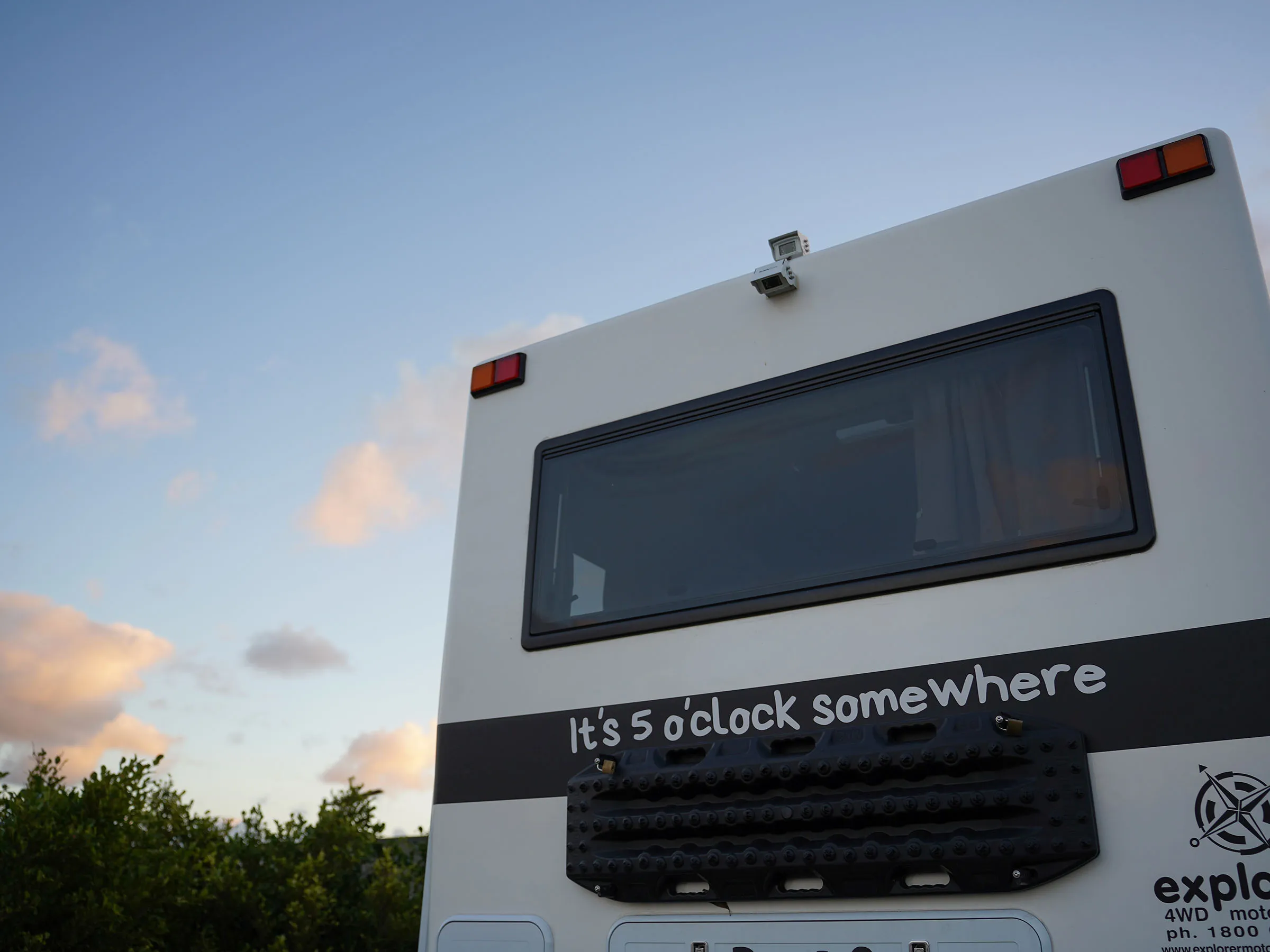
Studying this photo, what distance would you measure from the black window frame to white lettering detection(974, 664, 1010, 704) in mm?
229

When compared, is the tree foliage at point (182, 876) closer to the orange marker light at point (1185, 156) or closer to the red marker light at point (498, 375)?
the red marker light at point (498, 375)

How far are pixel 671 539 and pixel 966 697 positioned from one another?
100cm

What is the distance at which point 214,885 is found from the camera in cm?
677

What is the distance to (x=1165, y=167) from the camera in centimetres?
265

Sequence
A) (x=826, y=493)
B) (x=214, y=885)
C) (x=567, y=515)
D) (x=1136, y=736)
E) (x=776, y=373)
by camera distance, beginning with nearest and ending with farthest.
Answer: (x=1136, y=736) → (x=826, y=493) → (x=776, y=373) → (x=567, y=515) → (x=214, y=885)

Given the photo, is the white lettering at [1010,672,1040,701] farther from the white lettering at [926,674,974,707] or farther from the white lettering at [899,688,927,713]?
the white lettering at [899,688,927,713]

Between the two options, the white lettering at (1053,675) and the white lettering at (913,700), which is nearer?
the white lettering at (1053,675)

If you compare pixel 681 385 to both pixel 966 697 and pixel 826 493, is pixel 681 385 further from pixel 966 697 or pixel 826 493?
pixel 966 697

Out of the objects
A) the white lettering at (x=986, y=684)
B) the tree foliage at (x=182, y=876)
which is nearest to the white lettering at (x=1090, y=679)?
the white lettering at (x=986, y=684)

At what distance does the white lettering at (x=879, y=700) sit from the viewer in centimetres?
252

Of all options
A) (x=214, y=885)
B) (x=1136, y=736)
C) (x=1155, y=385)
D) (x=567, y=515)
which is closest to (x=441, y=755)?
(x=567, y=515)

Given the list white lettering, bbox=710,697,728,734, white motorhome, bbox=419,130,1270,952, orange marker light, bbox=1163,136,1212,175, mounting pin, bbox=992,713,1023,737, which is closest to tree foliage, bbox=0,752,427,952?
white motorhome, bbox=419,130,1270,952

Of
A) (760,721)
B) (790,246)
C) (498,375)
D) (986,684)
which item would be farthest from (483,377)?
(986,684)

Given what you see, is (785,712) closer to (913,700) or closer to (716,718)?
(716,718)
